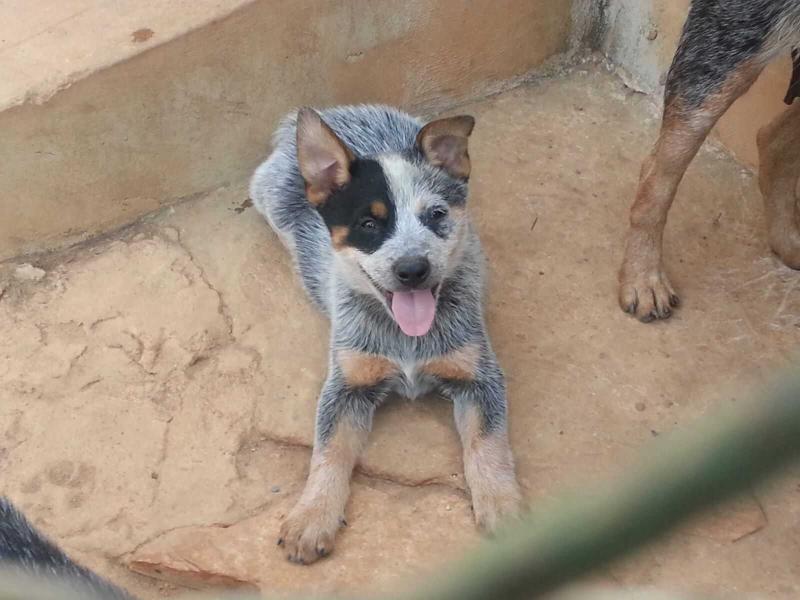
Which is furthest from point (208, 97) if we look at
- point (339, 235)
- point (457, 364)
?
point (457, 364)

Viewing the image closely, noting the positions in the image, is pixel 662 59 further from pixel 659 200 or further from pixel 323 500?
pixel 323 500

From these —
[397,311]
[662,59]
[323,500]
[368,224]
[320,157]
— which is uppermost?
[320,157]

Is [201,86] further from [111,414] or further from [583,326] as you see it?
[583,326]

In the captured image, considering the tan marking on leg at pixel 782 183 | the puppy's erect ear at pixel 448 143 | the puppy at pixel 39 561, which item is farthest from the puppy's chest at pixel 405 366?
the tan marking on leg at pixel 782 183

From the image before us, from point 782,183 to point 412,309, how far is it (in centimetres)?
191

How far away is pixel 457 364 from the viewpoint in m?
3.77

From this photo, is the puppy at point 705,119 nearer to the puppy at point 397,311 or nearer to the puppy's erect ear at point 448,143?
the puppy at point 397,311

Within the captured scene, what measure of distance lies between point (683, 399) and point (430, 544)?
1220 mm

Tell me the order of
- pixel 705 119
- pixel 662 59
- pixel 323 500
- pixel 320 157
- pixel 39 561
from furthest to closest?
pixel 662 59
pixel 705 119
pixel 320 157
pixel 323 500
pixel 39 561

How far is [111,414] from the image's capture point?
3.90 meters

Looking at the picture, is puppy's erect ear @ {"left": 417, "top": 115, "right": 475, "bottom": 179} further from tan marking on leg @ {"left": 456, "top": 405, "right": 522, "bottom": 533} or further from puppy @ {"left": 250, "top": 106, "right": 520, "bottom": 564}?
tan marking on leg @ {"left": 456, "top": 405, "right": 522, "bottom": 533}

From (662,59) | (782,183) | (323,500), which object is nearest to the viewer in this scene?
(323,500)

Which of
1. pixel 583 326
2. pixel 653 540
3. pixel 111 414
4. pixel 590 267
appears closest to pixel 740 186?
pixel 590 267

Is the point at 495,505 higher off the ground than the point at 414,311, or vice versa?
the point at 414,311
